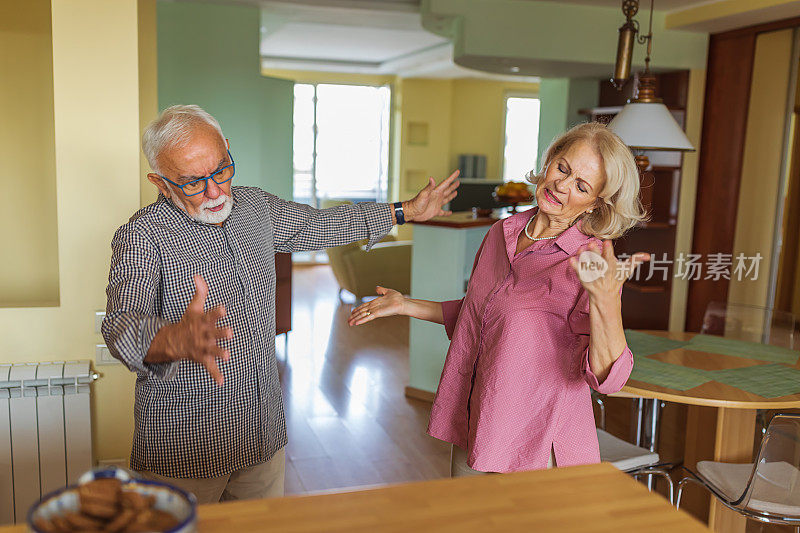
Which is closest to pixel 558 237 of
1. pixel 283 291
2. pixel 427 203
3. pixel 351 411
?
pixel 427 203

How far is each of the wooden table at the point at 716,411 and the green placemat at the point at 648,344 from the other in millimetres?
48

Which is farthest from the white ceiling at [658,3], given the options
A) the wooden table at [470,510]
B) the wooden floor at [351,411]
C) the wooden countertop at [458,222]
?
the wooden table at [470,510]

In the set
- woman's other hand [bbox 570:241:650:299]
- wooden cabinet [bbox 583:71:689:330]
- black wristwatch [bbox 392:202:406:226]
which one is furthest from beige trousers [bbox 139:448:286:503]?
wooden cabinet [bbox 583:71:689:330]

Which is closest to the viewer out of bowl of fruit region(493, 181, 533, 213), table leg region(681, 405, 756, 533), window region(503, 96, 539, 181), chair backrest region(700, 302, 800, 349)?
table leg region(681, 405, 756, 533)

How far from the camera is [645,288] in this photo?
556 centimetres

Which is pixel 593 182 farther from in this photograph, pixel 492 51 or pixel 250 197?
pixel 492 51

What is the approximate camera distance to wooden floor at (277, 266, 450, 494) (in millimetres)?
3613

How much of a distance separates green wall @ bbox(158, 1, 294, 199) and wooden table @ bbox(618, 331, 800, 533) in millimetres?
3827

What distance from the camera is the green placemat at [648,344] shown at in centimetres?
308

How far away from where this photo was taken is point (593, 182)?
176 cm

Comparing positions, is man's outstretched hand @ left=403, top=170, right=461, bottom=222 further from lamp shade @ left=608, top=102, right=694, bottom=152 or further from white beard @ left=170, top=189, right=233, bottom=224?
lamp shade @ left=608, top=102, right=694, bottom=152

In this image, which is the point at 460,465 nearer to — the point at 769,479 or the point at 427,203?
the point at 427,203

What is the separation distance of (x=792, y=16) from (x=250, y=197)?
4043 millimetres

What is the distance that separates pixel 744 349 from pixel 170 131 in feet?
8.70
